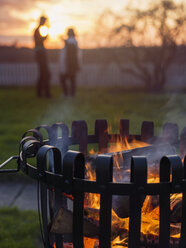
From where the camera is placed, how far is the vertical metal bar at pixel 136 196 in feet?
4.01

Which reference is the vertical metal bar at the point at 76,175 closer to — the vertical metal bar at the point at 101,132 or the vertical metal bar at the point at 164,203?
the vertical metal bar at the point at 164,203

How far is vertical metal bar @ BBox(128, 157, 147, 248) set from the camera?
122 centimetres

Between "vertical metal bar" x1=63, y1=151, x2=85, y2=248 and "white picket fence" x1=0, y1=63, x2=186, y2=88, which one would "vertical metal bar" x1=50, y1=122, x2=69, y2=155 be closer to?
"vertical metal bar" x1=63, y1=151, x2=85, y2=248

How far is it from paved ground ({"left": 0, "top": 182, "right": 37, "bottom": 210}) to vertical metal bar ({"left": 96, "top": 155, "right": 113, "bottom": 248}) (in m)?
1.68

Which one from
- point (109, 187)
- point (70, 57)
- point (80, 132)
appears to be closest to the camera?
point (109, 187)

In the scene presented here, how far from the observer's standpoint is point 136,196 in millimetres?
1249

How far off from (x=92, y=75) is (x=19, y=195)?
15.2 metres

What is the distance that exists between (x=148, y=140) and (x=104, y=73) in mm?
15471

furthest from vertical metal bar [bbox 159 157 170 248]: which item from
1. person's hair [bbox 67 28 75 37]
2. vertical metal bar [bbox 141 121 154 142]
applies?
person's hair [bbox 67 28 75 37]

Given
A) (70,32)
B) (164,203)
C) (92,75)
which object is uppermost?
(70,32)

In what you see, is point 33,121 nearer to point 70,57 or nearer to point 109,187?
point 70,57

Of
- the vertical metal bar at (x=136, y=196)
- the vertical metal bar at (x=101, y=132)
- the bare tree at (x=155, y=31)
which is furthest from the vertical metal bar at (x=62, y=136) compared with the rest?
the bare tree at (x=155, y=31)

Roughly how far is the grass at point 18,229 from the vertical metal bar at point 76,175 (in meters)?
1.14

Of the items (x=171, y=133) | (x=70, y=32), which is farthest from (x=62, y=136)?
(x=70, y=32)
